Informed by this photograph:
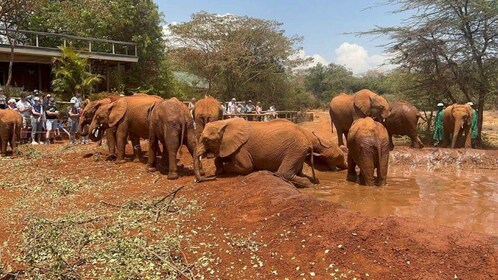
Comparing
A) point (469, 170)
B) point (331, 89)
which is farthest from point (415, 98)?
point (331, 89)

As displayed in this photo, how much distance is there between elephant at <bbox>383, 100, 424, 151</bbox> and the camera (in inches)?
645

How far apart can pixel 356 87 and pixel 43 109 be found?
5398 cm

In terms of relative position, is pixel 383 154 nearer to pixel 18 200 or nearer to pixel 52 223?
pixel 52 223

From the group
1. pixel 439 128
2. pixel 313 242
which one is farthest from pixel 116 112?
pixel 439 128

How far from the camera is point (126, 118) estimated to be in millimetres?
12023

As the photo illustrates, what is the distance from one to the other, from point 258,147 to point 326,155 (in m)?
2.41

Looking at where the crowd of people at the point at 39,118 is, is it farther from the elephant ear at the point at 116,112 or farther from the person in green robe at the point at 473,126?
the person in green robe at the point at 473,126

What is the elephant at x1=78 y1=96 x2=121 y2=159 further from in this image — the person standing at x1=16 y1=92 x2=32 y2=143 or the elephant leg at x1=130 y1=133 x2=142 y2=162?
the person standing at x1=16 y1=92 x2=32 y2=143

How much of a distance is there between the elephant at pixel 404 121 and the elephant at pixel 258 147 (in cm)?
810

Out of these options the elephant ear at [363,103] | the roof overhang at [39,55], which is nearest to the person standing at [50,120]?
the roof overhang at [39,55]

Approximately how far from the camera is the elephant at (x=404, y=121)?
16.4 metres

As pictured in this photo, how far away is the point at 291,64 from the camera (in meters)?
38.0

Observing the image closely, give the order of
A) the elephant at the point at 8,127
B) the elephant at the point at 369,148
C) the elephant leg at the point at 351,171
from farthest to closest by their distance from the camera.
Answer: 1. the elephant at the point at 8,127
2. the elephant leg at the point at 351,171
3. the elephant at the point at 369,148

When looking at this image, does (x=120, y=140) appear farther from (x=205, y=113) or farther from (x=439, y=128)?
(x=439, y=128)
